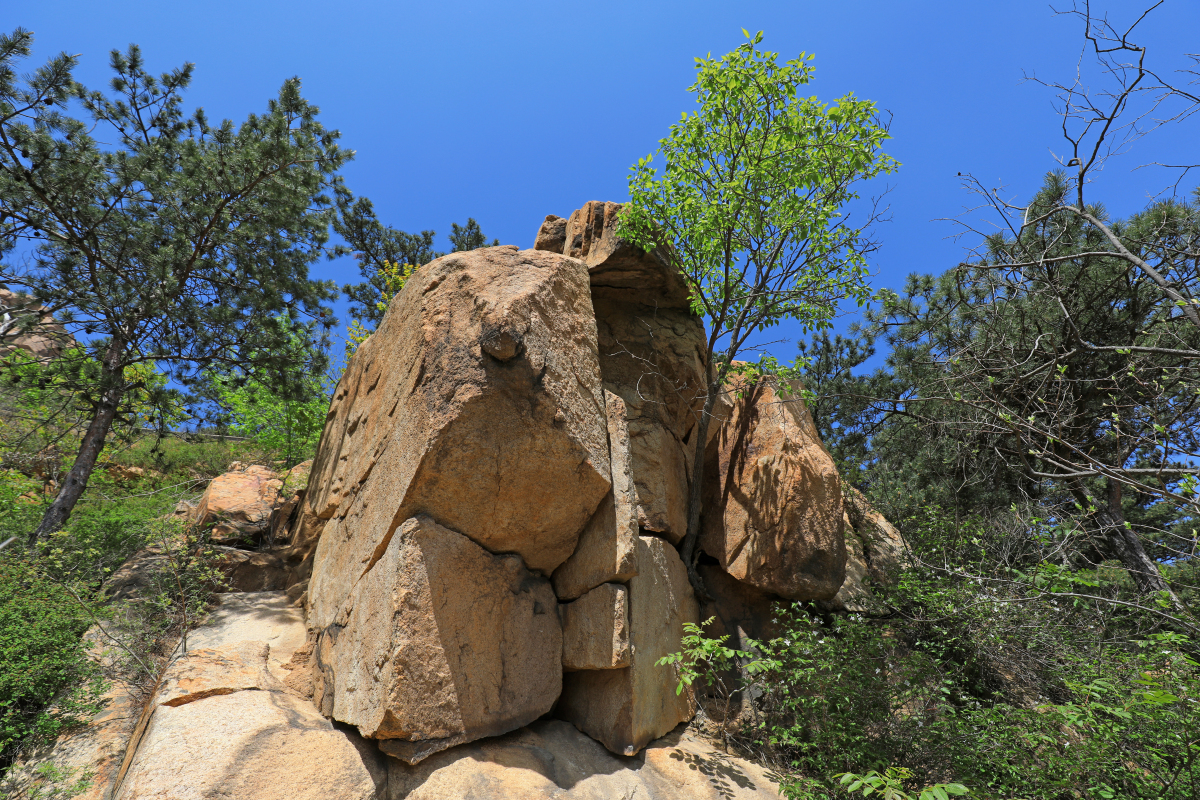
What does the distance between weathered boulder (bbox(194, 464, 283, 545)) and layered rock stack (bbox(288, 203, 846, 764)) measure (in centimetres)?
232

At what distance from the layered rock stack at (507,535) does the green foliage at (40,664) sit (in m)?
1.97

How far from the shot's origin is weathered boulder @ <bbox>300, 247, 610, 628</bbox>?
15.6 ft

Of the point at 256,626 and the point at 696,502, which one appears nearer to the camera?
the point at 256,626

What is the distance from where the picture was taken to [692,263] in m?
A: 7.86

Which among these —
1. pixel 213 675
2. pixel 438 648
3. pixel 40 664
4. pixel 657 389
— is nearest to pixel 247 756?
pixel 213 675

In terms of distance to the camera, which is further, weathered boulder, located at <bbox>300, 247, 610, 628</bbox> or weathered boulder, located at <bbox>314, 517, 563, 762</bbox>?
weathered boulder, located at <bbox>300, 247, 610, 628</bbox>

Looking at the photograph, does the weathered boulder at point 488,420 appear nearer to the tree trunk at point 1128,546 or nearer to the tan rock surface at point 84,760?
the tan rock surface at point 84,760

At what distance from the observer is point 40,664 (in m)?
5.12

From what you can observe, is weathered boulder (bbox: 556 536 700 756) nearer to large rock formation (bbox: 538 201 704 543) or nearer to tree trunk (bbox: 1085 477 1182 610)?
large rock formation (bbox: 538 201 704 543)

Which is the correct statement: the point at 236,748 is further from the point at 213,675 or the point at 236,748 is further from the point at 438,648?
the point at 438,648

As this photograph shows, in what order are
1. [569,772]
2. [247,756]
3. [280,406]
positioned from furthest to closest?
[280,406] → [569,772] → [247,756]

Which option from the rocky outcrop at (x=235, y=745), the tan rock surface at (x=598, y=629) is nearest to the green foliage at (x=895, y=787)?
the tan rock surface at (x=598, y=629)

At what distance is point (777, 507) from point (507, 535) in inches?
136

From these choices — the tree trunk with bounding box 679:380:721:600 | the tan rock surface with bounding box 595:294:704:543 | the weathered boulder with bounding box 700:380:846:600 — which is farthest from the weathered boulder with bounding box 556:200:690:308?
the weathered boulder with bounding box 700:380:846:600
